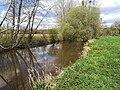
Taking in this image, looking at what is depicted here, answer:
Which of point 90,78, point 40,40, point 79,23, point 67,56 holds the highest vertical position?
point 79,23

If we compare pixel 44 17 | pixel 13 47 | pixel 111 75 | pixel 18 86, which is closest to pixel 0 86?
pixel 18 86

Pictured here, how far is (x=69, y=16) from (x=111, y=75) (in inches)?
1483

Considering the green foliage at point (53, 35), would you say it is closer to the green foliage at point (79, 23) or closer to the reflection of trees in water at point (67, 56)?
the green foliage at point (79, 23)

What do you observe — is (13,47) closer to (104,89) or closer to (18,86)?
(18,86)

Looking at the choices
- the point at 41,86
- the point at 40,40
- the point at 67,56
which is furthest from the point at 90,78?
the point at 40,40

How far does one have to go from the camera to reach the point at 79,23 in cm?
4616

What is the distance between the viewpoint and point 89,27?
46.3 m

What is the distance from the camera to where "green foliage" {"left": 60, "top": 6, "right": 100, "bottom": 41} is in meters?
45.7

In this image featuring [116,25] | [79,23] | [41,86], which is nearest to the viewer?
[41,86]

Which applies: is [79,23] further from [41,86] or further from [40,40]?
[41,86]

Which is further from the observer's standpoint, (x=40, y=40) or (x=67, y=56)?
(x=40, y=40)

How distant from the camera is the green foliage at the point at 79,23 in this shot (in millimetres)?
45678

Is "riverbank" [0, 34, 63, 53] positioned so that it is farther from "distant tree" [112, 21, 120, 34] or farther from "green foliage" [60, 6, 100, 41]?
"distant tree" [112, 21, 120, 34]

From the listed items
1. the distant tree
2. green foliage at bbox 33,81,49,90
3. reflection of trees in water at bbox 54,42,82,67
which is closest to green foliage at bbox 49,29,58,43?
reflection of trees in water at bbox 54,42,82,67
